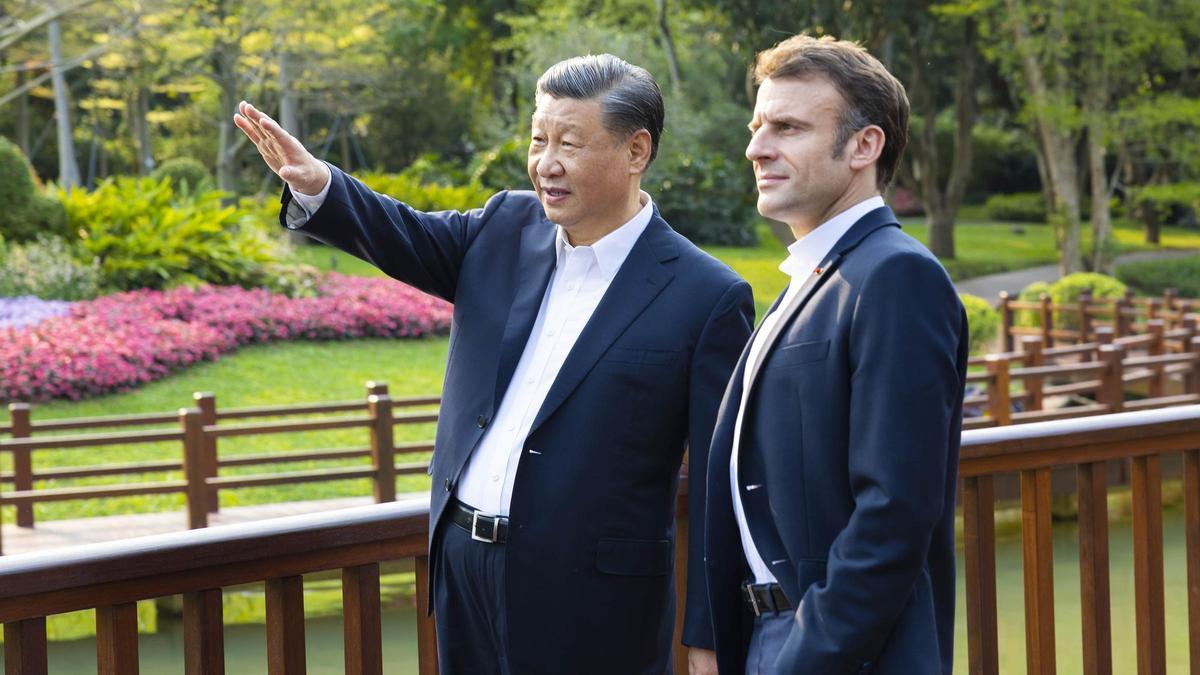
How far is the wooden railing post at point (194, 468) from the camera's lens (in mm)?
8008

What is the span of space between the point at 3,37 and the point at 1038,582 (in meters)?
A: 23.1

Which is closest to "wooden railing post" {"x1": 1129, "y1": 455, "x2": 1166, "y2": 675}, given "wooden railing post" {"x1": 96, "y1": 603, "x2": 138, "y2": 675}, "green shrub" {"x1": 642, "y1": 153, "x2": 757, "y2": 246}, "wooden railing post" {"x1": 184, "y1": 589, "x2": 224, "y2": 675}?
"wooden railing post" {"x1": 184, "y1": 589, "x2": 224, "y2": 675}

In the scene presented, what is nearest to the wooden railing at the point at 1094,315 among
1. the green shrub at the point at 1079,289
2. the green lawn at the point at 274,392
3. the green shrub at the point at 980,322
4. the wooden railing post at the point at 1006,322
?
the wooden railing post at the point at 1006,322

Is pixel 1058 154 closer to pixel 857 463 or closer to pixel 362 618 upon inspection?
pixel 362 618

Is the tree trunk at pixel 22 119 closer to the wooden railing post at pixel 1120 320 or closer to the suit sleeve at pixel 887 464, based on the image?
the wooden railing post at pixel 1120 320

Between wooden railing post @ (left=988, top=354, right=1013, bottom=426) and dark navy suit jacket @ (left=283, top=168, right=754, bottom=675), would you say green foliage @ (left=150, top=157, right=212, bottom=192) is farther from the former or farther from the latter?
dark navy suit jacket @ (left=283, top=168, right=754, bottom=675)

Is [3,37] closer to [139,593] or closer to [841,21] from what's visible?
[841,21]

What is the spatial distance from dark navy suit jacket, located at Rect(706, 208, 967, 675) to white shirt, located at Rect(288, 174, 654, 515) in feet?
1.27

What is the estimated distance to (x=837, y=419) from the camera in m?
1.75

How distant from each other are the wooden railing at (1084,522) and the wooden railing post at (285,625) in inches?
50.0

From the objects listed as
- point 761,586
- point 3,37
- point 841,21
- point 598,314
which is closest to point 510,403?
point 598,314

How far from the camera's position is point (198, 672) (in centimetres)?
214

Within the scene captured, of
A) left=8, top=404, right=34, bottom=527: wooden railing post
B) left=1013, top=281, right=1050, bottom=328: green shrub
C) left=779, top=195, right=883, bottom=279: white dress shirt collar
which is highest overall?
left=779, top=195, right=883, bottom=279: white dress shirt collar

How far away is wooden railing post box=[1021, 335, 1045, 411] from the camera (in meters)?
9.62
